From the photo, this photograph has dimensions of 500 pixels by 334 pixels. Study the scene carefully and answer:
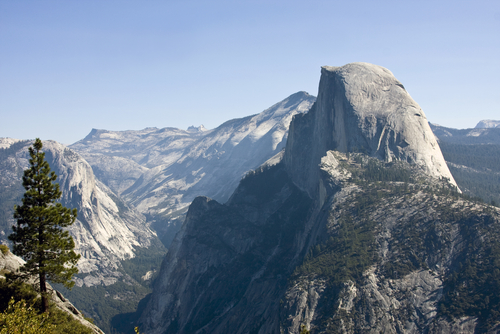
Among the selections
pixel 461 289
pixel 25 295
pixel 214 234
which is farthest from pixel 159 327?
pixel 25 295

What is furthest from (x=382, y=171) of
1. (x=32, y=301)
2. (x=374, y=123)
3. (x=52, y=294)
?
(x=32, y=301)

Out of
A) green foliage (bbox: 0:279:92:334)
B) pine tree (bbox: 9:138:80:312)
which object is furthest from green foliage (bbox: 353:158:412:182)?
pine tree (bbox: 9:138:80:312)

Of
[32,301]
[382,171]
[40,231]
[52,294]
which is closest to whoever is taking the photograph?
[40,231]

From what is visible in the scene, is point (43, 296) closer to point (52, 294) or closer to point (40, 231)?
point (52, 294)

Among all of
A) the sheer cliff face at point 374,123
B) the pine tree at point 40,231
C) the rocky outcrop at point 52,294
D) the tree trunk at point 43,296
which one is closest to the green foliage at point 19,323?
the tree trunk at point 43,296

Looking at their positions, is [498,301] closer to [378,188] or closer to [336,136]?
[378,188]

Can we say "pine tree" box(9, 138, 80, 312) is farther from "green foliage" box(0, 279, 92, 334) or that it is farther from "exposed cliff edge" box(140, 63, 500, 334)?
"exposed cliff edge" box(140, 63, 500, 334)
